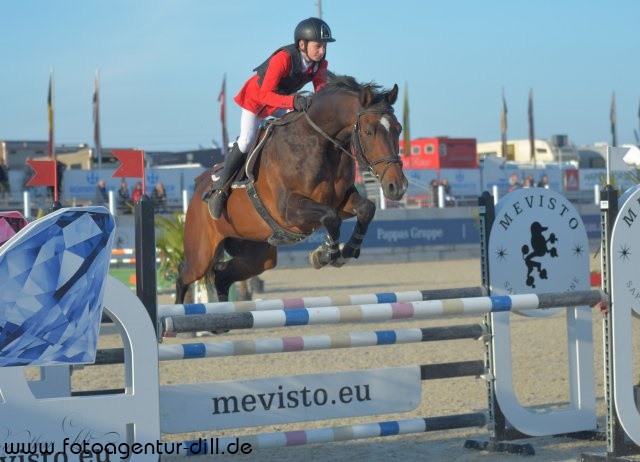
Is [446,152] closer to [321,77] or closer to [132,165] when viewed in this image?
[321,77]

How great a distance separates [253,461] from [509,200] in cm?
182

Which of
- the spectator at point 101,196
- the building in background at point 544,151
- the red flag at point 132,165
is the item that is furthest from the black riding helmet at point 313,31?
the building in background at point 544,151

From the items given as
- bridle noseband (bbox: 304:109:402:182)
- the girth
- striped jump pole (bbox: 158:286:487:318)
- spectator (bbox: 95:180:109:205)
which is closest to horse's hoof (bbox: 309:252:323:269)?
the girth

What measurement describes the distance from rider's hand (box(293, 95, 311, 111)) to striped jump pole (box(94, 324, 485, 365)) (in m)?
1.57

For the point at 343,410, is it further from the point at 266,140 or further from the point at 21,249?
the point at 266,140

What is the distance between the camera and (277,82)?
5570 millimetres

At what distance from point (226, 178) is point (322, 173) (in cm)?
78

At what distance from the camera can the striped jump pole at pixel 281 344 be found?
3.78 m

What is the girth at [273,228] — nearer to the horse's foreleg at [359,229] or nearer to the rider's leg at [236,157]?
the rider's leg at [236,157]

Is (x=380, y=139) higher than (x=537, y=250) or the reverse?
A: higher

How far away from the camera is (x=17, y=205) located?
1870 centimetres

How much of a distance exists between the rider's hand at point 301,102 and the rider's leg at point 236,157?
0.42 meters

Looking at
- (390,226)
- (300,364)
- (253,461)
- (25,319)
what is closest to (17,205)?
(390,226)

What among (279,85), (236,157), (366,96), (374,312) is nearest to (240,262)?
(236,157)
